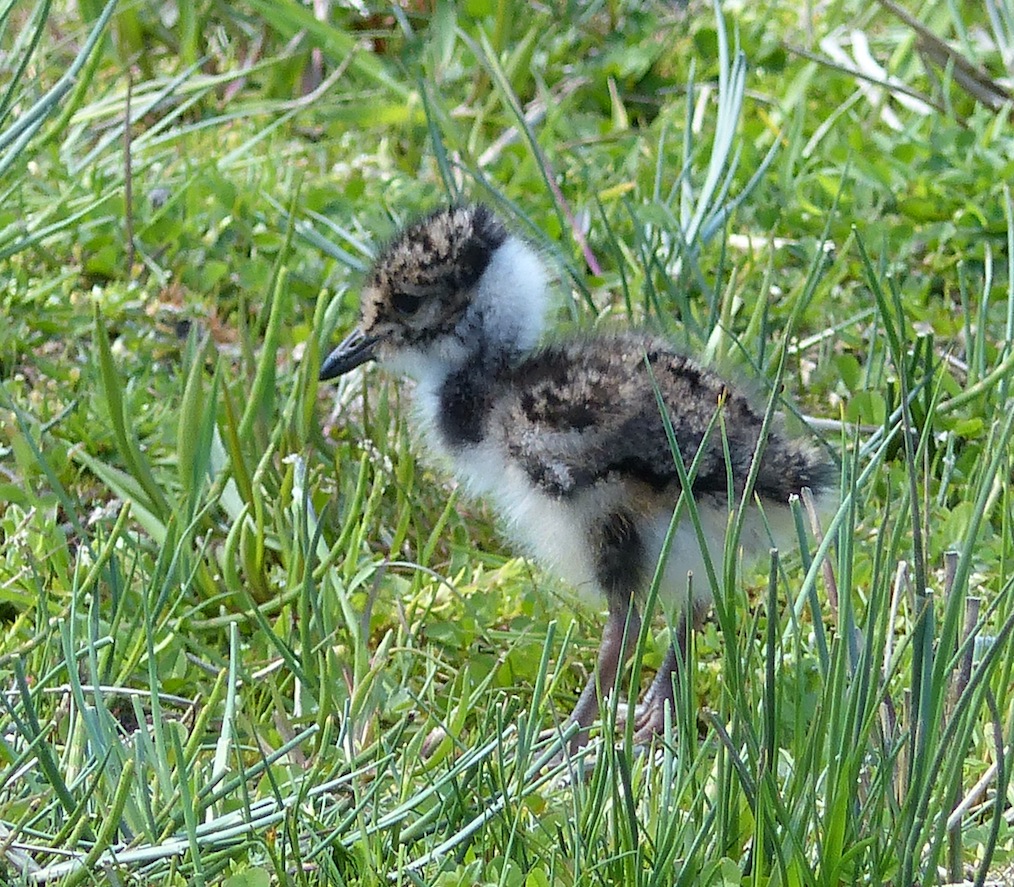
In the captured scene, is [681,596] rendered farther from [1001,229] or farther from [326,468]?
[1001,229]

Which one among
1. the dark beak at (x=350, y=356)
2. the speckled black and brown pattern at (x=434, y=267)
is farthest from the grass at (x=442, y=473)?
the speckled black and brown pattern at (x=434, y=267)

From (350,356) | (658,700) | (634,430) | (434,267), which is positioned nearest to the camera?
(634,430)

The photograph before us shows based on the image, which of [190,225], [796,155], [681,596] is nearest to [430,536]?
[681,596]

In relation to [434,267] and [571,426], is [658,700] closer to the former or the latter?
[571,426]

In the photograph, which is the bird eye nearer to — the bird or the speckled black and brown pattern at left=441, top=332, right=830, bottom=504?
the bird

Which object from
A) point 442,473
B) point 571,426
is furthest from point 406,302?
point 571,426

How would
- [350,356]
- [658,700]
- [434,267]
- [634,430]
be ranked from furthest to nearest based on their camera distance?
[350,356]
[434,267]
[658,700]
[634,430]
